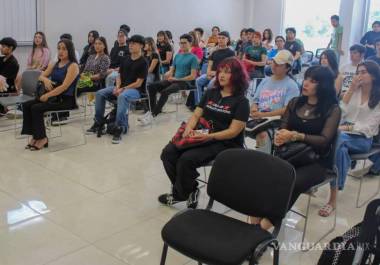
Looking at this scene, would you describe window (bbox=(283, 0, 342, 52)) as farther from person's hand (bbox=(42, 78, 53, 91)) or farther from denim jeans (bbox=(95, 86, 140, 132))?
person's hand (bbox=(42, 78, 53, 91))

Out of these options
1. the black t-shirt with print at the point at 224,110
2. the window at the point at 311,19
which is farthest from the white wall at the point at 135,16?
the black t-shirt with print at the point at 224,110

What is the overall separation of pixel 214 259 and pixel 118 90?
3.61 meters

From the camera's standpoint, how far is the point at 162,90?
5879 mm

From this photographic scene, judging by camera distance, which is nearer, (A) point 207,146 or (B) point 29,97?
(A) point 207,146

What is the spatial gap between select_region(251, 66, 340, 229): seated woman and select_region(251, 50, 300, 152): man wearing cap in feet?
2.10

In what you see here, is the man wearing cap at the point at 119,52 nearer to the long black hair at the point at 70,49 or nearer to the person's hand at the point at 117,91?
the person's hand at the point at 117,91

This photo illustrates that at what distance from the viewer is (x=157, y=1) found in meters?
9.25

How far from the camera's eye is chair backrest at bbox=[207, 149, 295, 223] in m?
1.95

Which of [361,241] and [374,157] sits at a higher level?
[361,241]

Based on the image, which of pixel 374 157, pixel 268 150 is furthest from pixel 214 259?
pixel 374 157

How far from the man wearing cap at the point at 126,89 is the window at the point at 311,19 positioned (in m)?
7.07

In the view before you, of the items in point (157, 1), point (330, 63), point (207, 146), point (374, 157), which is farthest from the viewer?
point (157, 1)

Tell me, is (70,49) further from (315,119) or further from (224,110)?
(315,119)

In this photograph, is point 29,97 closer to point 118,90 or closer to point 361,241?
point 118,90
